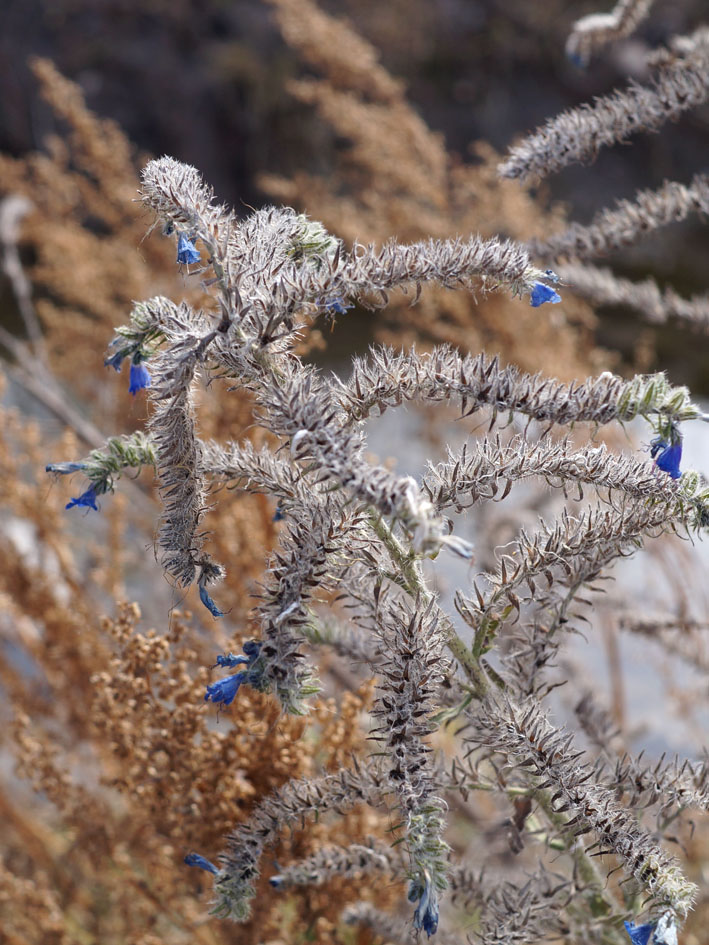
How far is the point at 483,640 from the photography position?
0.67m

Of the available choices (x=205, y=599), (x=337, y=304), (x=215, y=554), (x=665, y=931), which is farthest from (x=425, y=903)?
(x=215, y=554)

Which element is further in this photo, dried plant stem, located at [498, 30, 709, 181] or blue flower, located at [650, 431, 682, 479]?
dried plant stem, located at [498, 30, 709, 181]

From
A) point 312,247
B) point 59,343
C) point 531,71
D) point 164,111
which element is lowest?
point 312,247

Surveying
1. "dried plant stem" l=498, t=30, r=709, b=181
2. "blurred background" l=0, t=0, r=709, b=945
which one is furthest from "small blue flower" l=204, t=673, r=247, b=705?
"dried plant stem" l=498, t=30, r=709, b=181

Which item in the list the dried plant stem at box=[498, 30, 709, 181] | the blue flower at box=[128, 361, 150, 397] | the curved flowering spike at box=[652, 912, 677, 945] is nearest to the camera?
the curved flowering spike at box=[652, 912, 677, 945]

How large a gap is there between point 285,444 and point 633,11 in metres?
0.87

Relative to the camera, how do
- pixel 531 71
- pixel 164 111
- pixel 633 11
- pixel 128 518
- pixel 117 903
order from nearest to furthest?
1. pixel 633 11
2. pixel 117 903
3. pixel 128 518
4. pixel 531 71
5. pixel 164 111

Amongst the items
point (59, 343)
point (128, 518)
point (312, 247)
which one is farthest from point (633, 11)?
point (59, 343)

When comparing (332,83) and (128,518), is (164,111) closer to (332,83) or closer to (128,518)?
(332,83)

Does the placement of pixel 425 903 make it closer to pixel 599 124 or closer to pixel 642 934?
pixel 642 934

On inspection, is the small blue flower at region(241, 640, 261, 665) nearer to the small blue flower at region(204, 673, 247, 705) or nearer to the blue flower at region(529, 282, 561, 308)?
the small blue flower at region(204, 673, 247, 705)

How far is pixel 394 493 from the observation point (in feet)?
1.65

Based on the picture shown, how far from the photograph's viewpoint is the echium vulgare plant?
0.56m

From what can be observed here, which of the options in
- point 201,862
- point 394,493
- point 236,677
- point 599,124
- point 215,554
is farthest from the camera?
point 215,554
